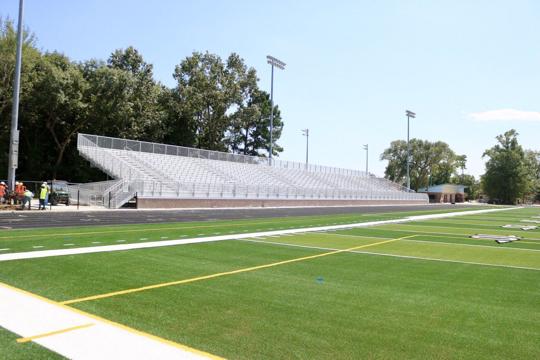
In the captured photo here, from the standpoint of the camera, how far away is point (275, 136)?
3226 inches

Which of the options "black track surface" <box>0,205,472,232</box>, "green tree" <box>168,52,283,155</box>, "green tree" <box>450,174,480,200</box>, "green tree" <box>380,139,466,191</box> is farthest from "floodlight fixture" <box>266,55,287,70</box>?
"green tree" <box>450,174,480,200</box>

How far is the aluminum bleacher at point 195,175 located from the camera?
116 ft

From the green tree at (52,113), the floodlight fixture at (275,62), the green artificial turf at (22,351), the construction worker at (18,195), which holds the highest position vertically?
the floodlight fixture at (275,62)

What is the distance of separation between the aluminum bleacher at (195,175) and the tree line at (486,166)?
185 feet

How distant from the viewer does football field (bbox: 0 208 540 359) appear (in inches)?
183

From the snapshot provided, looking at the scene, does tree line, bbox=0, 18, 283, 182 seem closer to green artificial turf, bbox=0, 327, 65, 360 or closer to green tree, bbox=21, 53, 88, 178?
green tree, bbox=21, 53, 88, 178

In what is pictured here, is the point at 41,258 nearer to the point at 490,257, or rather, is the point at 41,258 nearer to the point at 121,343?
the point at 121,343

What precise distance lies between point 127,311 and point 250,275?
2904 millimetres

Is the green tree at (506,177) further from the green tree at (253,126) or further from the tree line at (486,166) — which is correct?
the green tree at (253,126)

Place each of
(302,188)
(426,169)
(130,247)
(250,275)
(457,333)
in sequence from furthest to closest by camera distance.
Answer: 1. (426,169)
2. (302,188)
3. (130,247)
4. (250,275)
5. (457,333)

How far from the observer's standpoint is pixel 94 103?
157 ft

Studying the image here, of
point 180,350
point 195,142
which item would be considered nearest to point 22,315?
point 180,350

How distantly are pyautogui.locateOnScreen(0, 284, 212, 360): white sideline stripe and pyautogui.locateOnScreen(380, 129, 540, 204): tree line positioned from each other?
390 feet

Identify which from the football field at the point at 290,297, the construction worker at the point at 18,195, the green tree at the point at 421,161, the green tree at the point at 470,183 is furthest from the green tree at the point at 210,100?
the green tree at the point at 470,183
